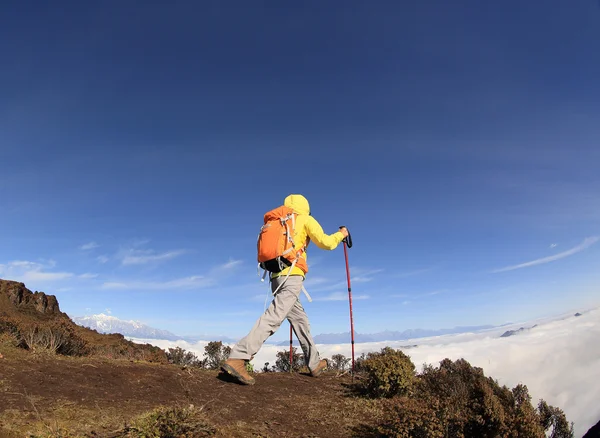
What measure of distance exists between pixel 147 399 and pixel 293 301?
2.65 m

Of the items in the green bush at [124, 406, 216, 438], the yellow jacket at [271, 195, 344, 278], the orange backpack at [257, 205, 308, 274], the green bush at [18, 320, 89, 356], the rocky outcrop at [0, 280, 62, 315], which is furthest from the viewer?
the rocky outcrop at [0, 280, 62, 315]

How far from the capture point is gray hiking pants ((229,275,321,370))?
614cm

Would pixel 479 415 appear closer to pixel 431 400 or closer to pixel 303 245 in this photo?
pixel 431 400

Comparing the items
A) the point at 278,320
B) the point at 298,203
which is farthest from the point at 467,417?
the point at 298,203

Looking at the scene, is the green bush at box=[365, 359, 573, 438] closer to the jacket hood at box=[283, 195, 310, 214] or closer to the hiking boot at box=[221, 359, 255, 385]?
the hiking boot at box=[221, 359, 255, 385]

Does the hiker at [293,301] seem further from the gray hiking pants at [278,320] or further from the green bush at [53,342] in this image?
the green bush at [53,342]

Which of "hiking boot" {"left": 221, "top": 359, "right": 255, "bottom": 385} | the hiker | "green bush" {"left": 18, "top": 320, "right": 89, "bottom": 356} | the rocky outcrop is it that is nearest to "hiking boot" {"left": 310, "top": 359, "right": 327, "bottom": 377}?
the hiker

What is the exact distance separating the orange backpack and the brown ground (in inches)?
81.5

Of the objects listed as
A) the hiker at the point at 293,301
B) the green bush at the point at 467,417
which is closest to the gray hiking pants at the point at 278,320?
the hiker at the point at 293,301

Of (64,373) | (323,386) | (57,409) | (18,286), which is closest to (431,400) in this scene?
(323,386)

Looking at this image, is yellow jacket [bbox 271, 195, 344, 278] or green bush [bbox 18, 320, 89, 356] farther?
green bush [bbox 18, 320, 89, 356]

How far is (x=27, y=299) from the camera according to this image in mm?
34281

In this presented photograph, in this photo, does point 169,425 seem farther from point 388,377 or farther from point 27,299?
point 27,299

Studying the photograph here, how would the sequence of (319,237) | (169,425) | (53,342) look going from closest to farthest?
(169,425)
(319,237)
(53,342)
